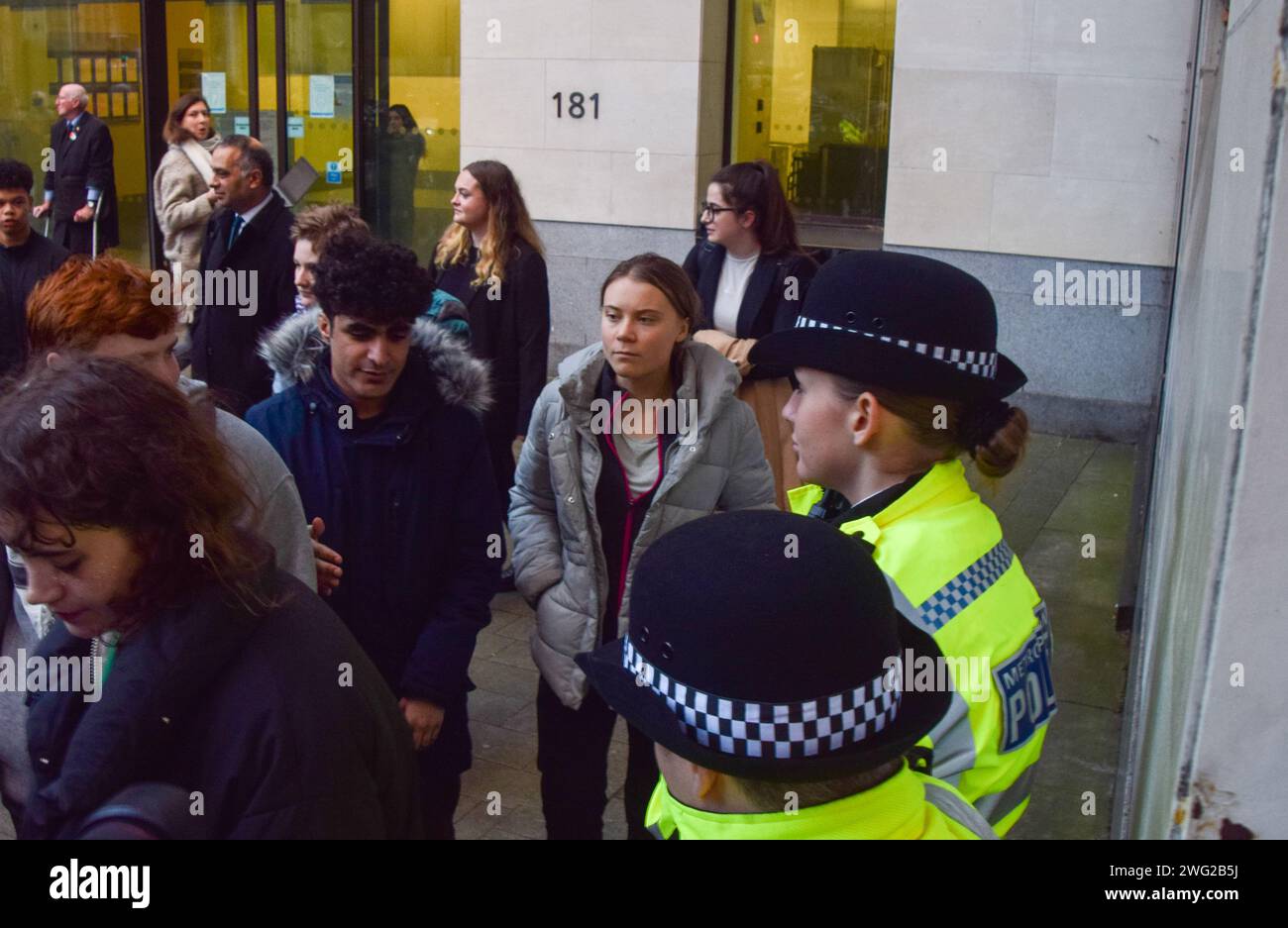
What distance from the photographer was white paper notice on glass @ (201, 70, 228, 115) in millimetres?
13852

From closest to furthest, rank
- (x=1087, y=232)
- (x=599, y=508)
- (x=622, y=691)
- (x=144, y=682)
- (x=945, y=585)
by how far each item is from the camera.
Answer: (x=622, y=691), (x=144, y=682), (x=945, y=585), (x=599, y=508), (x=1087, y=232)

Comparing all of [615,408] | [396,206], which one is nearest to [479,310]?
[615,408]

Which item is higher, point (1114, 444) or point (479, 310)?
point (479, 310)

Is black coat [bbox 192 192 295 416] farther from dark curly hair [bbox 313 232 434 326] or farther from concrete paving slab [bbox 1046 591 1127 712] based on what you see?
concrete paving slab [bbox 1046 591 1127 712]

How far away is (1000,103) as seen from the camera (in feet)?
32.3

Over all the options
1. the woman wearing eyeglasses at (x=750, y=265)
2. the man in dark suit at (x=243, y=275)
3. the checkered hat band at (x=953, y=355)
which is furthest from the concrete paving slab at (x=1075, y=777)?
the man in dark suit at (x=243, y=275)

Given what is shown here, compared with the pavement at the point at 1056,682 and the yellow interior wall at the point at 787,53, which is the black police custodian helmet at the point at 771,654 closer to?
the pavement at the point at 1056,682

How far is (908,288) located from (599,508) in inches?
67.5

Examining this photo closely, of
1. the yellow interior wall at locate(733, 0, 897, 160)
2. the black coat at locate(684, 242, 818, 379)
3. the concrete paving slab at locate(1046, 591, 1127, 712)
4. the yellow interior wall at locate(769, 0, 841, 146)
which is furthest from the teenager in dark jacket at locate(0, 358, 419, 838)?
the yellow interior wall at locate(769, 0, 841, 146)

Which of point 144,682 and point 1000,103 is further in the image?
point 1000,103

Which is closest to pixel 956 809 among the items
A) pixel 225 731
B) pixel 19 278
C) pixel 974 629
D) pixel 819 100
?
pixel 974 629

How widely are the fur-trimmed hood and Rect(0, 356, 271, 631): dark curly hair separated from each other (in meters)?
1.48

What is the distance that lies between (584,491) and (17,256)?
4.08m

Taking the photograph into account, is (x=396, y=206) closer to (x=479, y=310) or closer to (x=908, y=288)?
(x=479, y=310)
